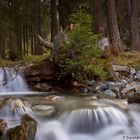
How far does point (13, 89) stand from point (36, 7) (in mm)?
13298

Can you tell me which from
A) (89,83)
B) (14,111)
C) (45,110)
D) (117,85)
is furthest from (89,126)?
(89,83)

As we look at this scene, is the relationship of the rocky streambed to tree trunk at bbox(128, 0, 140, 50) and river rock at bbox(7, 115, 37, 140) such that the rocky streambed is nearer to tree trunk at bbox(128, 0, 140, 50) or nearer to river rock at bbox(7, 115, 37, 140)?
river rock at bbox(7, 115, 37, 140)

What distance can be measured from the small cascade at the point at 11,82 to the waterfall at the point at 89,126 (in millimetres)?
5125

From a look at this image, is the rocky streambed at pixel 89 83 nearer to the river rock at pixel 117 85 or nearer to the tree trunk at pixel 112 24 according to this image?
the river rock at pixel 117 85

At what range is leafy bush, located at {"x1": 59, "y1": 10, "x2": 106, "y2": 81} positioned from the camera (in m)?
14.2

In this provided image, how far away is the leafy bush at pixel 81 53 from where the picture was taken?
46.4 feet

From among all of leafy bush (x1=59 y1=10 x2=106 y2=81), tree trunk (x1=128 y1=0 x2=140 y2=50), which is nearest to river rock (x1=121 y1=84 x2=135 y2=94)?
leafy bush (x1=59 y1=10 x2=106 y2=81)

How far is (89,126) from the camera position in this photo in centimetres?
1006

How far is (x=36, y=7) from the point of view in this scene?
89.1 ft

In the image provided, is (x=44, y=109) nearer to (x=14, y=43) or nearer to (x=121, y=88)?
(x=121, y=88)

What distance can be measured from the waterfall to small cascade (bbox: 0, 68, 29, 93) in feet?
16.8

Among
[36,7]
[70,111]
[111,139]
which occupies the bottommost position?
[111,139]

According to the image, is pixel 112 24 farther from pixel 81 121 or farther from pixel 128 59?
pixel 81 121

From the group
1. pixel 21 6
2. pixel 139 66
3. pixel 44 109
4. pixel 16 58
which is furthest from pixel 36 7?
pixel 44 109
